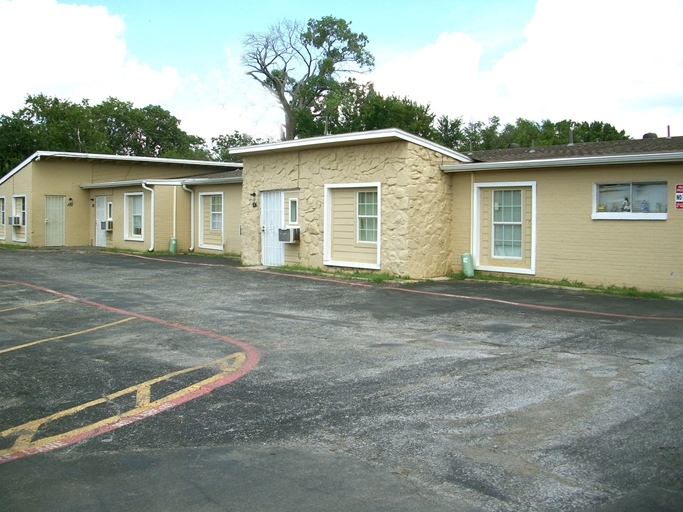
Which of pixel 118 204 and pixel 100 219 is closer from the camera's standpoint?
pixel 118 204

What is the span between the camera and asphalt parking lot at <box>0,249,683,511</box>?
14.8 ft

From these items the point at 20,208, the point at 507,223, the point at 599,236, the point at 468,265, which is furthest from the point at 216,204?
the point at 599,236

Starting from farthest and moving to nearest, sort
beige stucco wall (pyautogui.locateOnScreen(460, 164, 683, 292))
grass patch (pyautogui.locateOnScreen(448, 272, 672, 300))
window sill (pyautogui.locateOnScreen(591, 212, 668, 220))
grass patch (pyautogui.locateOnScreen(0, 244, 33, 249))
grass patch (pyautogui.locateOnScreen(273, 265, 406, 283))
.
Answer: grass patch (pyautogui.locateOnScreen(0, 244, 33, 249)) < grass patch (pyautogui.locateOnScreen(273, 265, 406, 283)) < window sill (pyautogui.locateOnScreen(591, 212, 668, 220)) < beige stucco wall (pyautogui.locateOnScreen(460, 164, 683, 292)) < grass patch (pyautogui.locateOnScreen(448, 272, 672, 300))

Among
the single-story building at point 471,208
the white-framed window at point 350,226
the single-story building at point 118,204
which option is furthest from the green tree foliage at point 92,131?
the white-framed window at point 350,226

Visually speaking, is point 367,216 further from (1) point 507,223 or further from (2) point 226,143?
(2) point 226,143

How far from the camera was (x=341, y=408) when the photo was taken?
623cm

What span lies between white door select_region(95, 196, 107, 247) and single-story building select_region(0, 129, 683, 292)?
901cm

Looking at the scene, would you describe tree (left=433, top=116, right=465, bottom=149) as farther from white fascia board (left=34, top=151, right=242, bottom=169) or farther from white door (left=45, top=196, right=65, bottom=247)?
white door (left=45, top=196, right=65, bottom=247)

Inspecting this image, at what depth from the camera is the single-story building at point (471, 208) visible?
48.0 ft

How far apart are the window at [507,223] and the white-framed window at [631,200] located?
204cm

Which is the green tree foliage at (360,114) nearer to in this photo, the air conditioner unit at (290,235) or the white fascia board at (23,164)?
the white fascia board at (23,164)

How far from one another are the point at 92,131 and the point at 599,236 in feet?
147

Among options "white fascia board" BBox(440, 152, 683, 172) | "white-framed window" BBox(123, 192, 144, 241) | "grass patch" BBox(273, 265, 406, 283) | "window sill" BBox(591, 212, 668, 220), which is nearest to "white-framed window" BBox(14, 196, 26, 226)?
"white-framed window" BBox(123, 192, 144, 241)

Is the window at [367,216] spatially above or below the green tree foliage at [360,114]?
below
